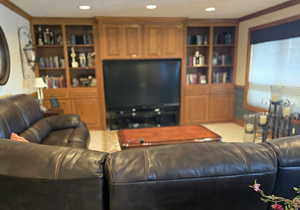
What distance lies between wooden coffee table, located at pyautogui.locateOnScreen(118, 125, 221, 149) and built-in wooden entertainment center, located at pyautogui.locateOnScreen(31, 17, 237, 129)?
183 cm

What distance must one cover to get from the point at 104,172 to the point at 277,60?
3.99m

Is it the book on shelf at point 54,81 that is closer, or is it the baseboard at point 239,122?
the book on shelf at point 54,81

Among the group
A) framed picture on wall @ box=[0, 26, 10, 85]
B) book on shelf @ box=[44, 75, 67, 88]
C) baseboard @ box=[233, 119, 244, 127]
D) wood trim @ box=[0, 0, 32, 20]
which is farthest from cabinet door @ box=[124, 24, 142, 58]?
baseboard @ box=[233, 119, 244, 127]

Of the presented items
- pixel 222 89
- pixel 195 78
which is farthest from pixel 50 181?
pixel 222 89

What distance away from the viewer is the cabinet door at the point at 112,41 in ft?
14.2

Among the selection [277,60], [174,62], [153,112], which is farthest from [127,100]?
[277,60]

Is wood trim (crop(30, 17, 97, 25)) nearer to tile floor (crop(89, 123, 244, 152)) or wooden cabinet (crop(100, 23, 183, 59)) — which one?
wooden cabinet (crop(100, 23, 183, 59))

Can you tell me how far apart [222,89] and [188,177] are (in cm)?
450

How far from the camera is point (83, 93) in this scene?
4.54 m

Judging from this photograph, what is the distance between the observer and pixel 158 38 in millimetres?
4531

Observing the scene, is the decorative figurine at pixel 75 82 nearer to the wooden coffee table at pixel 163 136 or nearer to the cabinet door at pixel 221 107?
the wooden coffee table at pixel 163 136

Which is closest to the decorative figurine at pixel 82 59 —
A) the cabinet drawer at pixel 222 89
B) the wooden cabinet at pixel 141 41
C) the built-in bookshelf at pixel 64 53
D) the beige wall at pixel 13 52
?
the built-in bookshelf at pixel 64 53

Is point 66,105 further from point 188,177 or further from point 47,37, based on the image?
point 188,177

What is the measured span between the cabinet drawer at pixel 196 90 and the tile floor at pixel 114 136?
0.79m
